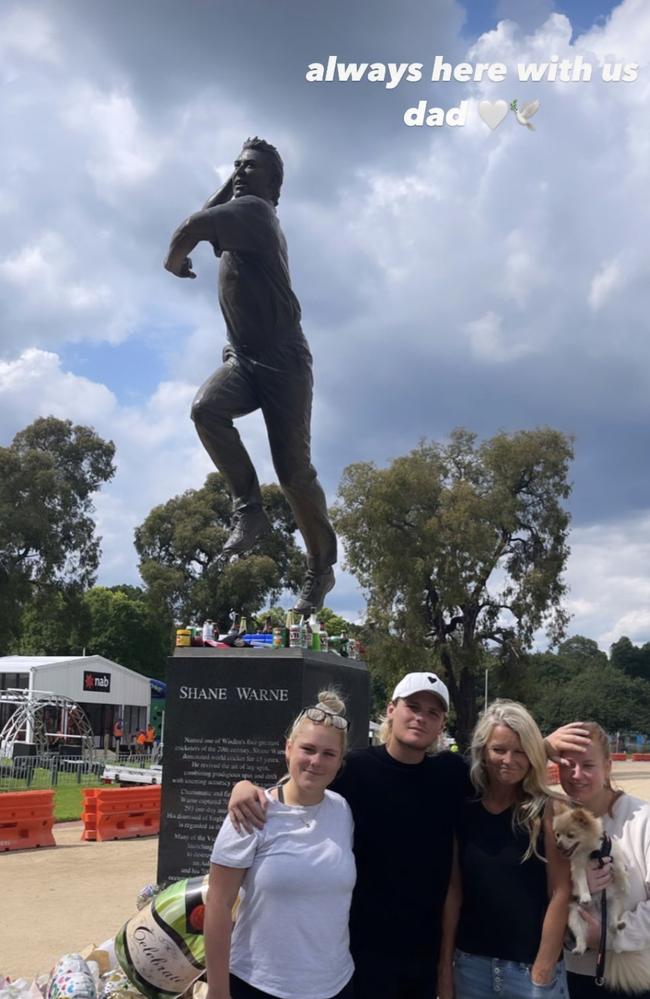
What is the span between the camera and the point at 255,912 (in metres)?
3.00

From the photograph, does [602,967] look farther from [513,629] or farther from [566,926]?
[513,629]

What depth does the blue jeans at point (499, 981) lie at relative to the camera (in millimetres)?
3119

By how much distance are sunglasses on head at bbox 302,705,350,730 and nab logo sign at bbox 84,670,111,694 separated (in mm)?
32137

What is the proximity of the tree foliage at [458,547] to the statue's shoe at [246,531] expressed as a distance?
25033 millimetres

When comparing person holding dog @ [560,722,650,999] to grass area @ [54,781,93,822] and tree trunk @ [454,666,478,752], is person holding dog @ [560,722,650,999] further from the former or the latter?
tree trunk @ [454,666,478,752]

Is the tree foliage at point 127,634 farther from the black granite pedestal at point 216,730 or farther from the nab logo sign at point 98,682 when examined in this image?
the black granite pedestal at point 216,730

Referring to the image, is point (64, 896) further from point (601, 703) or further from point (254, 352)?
point (601, 703)

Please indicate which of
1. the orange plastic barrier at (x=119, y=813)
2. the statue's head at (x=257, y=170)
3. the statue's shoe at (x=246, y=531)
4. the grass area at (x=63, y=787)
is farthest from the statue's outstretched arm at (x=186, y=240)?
the grass area at (x=63, y=787)

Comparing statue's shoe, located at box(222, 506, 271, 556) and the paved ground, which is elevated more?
statue's shoe, located at box(222, 506, 271, 556)

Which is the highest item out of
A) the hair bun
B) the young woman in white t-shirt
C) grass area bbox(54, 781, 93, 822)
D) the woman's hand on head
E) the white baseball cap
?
the white baseball cap

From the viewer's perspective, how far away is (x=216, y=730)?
19.9 feet

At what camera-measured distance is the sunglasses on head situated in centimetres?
315

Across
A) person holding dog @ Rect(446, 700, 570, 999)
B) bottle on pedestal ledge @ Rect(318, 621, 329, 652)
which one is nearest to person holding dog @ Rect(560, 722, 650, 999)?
person holding dog @ Rect(446, 700, 570, 999)

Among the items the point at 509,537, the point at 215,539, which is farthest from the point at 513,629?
the point at 215,539
